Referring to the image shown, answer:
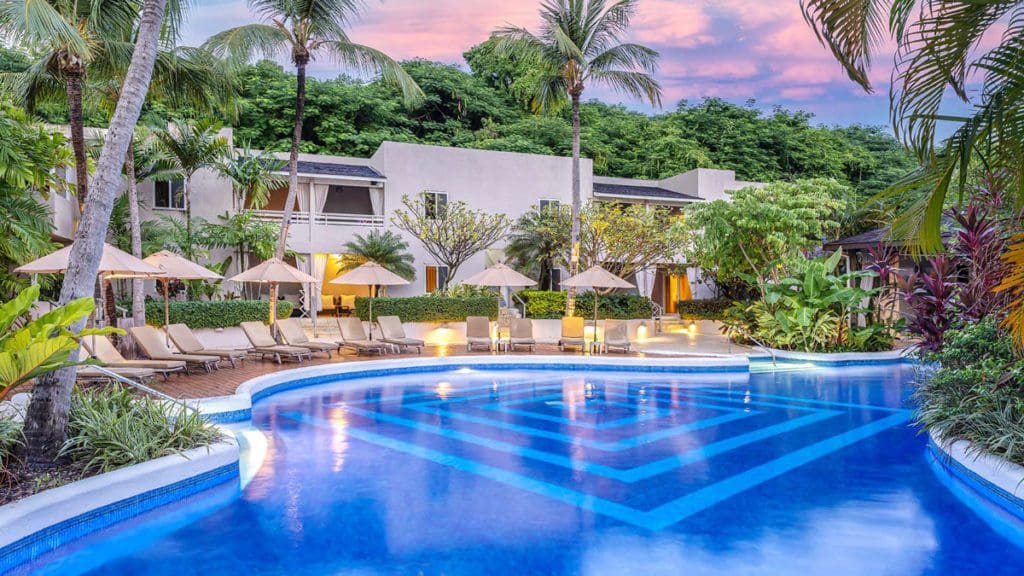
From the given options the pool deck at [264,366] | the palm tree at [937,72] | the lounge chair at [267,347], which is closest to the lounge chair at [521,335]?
the pool deck at [264,366]

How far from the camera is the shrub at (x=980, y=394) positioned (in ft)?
21.9

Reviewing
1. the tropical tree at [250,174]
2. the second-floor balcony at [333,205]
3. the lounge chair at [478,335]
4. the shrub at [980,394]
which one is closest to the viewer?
the shrub at [980,394]

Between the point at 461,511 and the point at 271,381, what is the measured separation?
7.29 meters

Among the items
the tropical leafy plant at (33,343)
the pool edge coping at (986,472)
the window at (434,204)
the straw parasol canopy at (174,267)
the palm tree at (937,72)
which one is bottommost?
the pool edge coping at (986,472)

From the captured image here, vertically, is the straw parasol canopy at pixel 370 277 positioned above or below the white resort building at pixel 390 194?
below

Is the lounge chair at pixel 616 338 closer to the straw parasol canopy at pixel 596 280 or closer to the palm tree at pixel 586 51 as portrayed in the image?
the straw parasol canopy at pixel 596 280

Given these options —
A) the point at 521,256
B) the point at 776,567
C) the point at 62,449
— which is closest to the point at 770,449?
the point at 776,567

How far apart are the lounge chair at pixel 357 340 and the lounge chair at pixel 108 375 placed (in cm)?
612

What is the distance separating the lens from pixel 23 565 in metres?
5.11

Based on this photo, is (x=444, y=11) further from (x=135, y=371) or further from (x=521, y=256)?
(x=135, y=371)

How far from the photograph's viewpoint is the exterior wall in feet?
81.0

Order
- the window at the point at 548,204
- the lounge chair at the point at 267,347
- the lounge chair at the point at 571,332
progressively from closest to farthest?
the lounge chair at the point at 267,347 < the lounge chair at the point at 571,332 < the window at the point at 548,204

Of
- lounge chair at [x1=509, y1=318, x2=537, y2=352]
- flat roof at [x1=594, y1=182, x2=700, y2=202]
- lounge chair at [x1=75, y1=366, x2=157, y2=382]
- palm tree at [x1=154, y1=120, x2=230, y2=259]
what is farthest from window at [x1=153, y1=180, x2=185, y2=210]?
flat roof at [x1=594, y1=182, x2=700, y2=202]

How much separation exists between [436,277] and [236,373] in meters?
12.9
